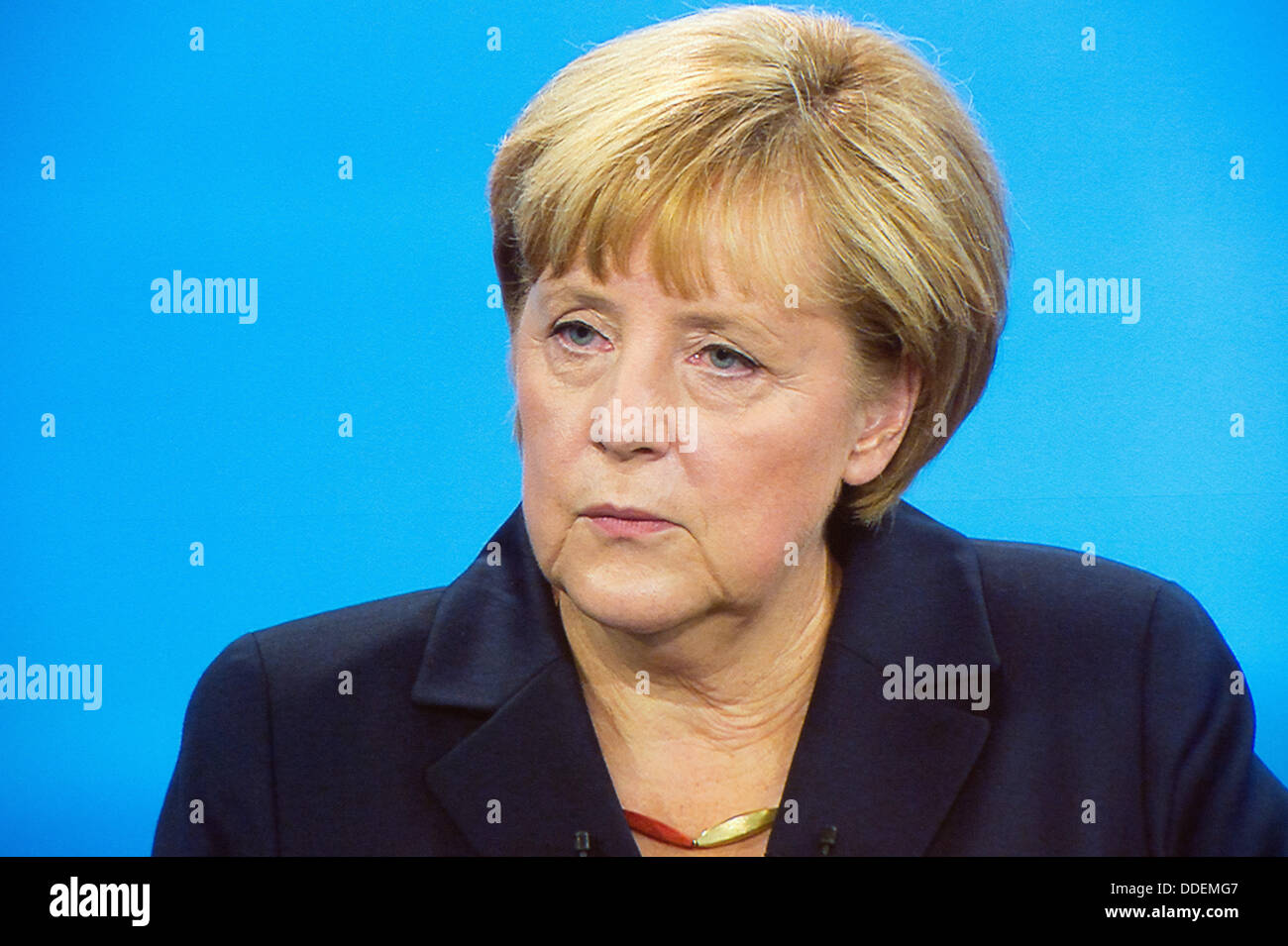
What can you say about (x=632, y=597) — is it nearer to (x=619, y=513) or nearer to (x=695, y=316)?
(x=619, y=513)

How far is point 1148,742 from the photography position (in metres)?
1.96

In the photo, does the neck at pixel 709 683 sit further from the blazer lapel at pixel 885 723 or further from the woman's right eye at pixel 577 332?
the woman's right eye at pixel 577 332

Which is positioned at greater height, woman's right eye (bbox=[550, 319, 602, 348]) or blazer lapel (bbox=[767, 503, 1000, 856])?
woman's right eye (bbox=[550, 319, 602, 348])

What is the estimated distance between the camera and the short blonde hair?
1.76 m

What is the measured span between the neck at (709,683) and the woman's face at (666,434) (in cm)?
12

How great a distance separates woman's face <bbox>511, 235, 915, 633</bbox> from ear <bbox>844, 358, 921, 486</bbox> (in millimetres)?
89

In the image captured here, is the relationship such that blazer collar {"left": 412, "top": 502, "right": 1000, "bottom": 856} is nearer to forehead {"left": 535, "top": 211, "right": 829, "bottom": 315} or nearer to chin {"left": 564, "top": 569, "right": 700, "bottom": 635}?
chin {"left": 564, "top": 569, "right": 700, "bottom": 635}

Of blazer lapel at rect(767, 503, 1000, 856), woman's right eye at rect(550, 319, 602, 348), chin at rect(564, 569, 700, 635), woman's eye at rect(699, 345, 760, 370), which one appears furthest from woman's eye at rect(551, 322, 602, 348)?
blazer lapel at rect(767, 503, 1000, 856)

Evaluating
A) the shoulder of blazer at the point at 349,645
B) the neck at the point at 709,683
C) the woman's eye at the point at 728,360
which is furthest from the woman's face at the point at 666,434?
the shoulder of blazer at the point at 349,645

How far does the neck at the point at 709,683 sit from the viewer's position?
1996 millimetres

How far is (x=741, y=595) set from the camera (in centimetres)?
191

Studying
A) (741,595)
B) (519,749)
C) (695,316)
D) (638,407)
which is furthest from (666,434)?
(519,749)

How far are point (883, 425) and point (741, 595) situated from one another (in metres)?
0.33
